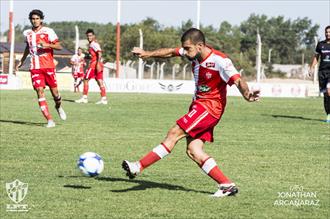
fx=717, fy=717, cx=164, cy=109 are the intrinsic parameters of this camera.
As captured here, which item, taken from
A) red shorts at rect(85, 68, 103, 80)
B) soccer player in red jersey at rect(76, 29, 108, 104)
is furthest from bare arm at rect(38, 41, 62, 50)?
red shorts at rect(85, 68, 103, 80)

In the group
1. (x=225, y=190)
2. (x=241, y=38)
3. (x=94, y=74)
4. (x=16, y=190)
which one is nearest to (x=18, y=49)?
(x=94, y=74)

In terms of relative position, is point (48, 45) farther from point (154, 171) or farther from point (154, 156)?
point (154, 156)

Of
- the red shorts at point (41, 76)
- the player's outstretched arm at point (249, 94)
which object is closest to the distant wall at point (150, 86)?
the red shorts at point (41, 76)

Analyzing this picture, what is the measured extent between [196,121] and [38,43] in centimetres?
734

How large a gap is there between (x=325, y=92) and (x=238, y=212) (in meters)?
12.2

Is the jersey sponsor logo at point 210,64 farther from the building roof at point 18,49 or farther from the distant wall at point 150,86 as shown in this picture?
the building roof at point 18,49

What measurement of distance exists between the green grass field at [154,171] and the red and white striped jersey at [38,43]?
1.31 m

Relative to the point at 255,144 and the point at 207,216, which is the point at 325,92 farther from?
the point at 207,216

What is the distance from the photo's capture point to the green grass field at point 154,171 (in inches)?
275

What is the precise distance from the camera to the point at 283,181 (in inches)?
344

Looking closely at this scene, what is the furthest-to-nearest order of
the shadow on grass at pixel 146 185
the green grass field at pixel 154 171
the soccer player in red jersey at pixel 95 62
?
the soccer player in red jersey at pixel 95 62
the shadow on grass at pixel 146 185
the green grass field at pixel 154 171

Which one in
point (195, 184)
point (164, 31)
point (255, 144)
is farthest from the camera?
point (164, 31)

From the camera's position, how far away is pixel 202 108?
7820 millimetres

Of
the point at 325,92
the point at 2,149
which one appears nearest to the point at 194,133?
the point at 2,149
